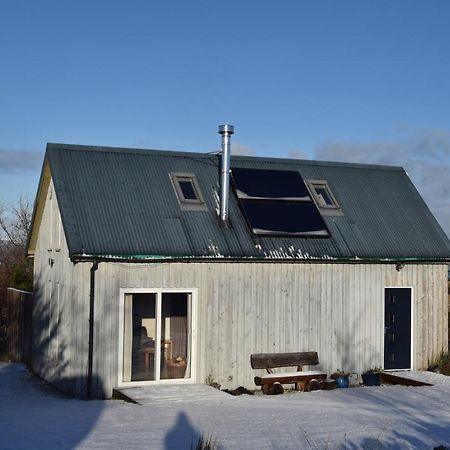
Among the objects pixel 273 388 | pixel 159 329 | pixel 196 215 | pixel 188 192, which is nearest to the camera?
pixel 159 329

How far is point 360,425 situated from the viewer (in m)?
12.1

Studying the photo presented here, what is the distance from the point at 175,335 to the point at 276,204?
4.11 metres

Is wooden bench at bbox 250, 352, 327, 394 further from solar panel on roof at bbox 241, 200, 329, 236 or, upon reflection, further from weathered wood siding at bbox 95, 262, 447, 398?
solar panel on roof at bbox 241, 200, 329, 236

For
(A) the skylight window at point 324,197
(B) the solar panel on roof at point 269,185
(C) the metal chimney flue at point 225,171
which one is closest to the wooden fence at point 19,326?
(C) the metal chimney flue at point 225,171

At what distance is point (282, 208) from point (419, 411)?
6416 mm

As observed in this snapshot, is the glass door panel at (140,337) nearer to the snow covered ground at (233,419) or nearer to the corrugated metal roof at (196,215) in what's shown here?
the snow covered ground at (233,419)

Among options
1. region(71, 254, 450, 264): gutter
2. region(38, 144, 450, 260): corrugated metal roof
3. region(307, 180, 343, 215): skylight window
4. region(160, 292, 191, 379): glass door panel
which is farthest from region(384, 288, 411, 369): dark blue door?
region(160, 292, 191, 379): glass door panel

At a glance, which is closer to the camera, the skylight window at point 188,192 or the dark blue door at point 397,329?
the skylight window at point 188,192

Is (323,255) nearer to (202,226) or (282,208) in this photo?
(282,208)

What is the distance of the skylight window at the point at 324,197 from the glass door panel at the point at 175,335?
180 inches

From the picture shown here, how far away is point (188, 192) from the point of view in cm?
1836

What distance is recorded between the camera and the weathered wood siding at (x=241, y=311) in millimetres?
16062

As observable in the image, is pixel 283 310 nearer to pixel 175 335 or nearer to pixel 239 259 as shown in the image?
pixel 239 259

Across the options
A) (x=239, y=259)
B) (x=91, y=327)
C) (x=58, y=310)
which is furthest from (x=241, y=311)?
(x=58, y=310)
